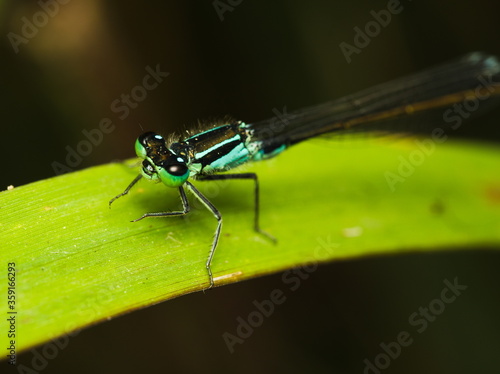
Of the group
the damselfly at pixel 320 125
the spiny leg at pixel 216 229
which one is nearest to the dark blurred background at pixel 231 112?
the damselfly at pixel 320 125

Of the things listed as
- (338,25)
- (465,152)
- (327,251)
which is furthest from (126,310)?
(338,25)

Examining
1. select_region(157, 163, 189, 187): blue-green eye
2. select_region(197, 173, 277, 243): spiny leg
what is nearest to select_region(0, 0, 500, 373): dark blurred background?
select_region(197, 173, 277, 243): spiny leg

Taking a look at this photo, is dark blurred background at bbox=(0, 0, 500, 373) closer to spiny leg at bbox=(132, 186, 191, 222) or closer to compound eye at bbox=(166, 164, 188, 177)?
spiny leg at bbox=(132, 186, 191, 222)

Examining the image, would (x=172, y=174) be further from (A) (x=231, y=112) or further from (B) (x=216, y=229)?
(A) (x=231, y=112)

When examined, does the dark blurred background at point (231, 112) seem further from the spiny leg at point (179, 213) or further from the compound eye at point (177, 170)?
the compound eye at point (177, 170)

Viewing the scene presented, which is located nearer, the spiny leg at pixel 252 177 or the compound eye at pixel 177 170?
the compound eye at pixel 177 170

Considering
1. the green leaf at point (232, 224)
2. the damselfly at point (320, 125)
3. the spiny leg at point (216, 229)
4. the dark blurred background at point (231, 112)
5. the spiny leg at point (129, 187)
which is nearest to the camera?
the green leaf at point (232, 224)

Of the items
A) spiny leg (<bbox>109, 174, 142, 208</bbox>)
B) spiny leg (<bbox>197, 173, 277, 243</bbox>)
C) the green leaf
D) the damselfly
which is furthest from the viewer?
spiny leg (<bbox>197, 173, 277, 243</bbox>)

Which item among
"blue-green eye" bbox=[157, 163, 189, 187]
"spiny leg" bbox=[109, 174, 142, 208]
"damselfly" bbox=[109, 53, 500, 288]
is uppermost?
"spiny leg" bbox=[109, 174, 142, 208]
